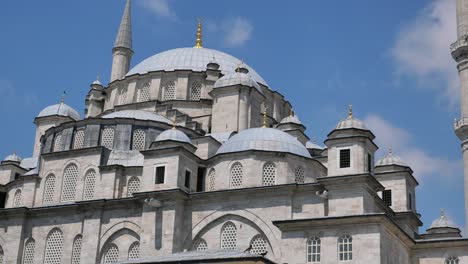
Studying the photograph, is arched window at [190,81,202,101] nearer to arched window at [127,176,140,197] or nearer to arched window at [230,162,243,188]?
arched window at [127,176,140,197]

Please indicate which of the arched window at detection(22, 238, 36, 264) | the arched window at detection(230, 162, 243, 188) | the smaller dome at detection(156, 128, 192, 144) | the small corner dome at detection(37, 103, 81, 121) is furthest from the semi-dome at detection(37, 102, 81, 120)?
the arched window at detection(230, 162, 243, 188)

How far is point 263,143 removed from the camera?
27.0 meters

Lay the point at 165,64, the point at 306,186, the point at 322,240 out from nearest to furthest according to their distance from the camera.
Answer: the point at 322,240, the point at 306,186, the point at 165,64

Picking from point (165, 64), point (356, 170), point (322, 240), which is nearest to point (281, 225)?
point (322, 240)

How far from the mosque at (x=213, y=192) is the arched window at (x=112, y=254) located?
44 millimetres

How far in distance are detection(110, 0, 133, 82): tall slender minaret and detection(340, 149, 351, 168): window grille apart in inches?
737

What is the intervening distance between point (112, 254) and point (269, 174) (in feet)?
22.2

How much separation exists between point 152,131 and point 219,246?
22.9 ft

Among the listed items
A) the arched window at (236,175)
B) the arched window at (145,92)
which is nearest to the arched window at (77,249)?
the arched window at (236,175)

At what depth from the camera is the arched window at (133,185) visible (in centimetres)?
2867

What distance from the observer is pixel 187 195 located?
26422 mm

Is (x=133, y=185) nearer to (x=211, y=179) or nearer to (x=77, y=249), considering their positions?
(x=77, y=249)

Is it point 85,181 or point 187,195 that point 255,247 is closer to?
point 187,195

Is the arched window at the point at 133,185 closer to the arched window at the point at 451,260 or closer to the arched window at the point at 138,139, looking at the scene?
the arched window at the point at 138,139
